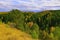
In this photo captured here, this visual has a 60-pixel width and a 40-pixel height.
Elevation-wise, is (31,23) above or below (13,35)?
below

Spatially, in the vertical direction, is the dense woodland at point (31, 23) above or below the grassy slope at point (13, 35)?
below

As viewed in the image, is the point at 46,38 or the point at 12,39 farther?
the point at 46,38

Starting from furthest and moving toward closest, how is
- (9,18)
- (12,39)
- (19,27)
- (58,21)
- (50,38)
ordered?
(58,21), (9,18), (19,27), (50,38), (12,39)

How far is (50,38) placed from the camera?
18.5 meters

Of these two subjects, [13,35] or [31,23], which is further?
[31,23]

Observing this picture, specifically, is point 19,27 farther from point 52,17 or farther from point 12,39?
point 52,17

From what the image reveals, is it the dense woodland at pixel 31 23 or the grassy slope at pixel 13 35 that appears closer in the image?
the grassy slope at pixel 13 35

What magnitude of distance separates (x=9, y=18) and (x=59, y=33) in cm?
1244

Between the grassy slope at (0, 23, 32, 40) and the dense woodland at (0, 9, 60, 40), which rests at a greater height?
the grassy slope at (0, 23, 32, 40)

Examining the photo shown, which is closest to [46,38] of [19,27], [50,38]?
[50,38]

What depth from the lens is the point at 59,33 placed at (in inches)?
760

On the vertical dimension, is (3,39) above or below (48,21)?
above

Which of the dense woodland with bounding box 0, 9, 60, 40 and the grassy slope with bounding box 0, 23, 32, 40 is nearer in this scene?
the grassy slope with bounding box 0, 23, 32, 40

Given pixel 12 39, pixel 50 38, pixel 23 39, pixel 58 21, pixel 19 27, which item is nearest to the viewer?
pixel 12 39
